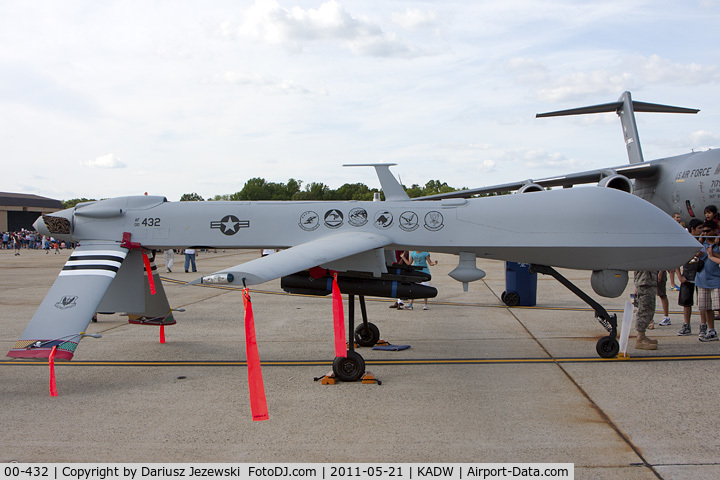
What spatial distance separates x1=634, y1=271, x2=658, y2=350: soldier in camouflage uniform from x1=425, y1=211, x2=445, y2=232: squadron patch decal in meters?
3.16

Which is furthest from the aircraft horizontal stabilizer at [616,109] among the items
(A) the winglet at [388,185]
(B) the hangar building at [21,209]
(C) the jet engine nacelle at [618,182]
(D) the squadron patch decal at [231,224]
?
(B) the hangar building at [21,209]

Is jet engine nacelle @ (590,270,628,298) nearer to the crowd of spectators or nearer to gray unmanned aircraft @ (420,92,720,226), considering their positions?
gray unmanned aircraft @ (420,92,720,226)

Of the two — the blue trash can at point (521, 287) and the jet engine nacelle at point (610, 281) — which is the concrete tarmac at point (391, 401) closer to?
the jet engine nacelle at point (610, 281)

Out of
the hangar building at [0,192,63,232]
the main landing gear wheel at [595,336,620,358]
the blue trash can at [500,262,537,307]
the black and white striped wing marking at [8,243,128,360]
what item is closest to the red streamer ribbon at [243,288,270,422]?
the black and white striped wing marking at [8,243,128,360]

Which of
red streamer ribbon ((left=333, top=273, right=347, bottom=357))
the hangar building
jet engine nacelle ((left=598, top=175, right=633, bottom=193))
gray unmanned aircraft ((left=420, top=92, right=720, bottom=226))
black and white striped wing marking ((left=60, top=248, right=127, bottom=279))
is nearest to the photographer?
red streamer ribbon ((left=333, top=273, right=347, bottom=357))

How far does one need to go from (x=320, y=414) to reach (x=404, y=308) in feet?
22.2

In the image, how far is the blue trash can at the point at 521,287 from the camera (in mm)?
12023

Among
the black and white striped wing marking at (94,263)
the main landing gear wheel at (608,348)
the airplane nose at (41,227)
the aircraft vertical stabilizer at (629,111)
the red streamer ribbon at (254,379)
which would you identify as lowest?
the main landing gear wheel at (608,348)

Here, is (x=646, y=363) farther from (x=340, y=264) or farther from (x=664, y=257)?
(x=340, y=264)

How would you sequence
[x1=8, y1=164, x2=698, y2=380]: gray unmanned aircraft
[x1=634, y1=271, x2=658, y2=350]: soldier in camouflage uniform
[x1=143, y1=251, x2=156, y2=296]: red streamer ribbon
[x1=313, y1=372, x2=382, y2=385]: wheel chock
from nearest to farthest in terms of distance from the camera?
[x1=313, y1=372, x2=382, y2=385]: wheel chock
[x1=8, y1=164, x2=698, y2=380]: gray unmanned aircraft
[x1=634, y1=271, x2=658, y2=350]: soldier in camouflage uniform
[x1=143, y1=251, x2=156, y2=296]: red streamer ribbon

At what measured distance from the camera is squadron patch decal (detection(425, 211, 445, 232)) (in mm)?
7065

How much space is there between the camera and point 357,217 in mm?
7238

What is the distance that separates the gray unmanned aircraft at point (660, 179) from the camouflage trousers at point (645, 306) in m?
7.30

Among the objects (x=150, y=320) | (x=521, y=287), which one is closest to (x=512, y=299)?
(x=521, y=287)
